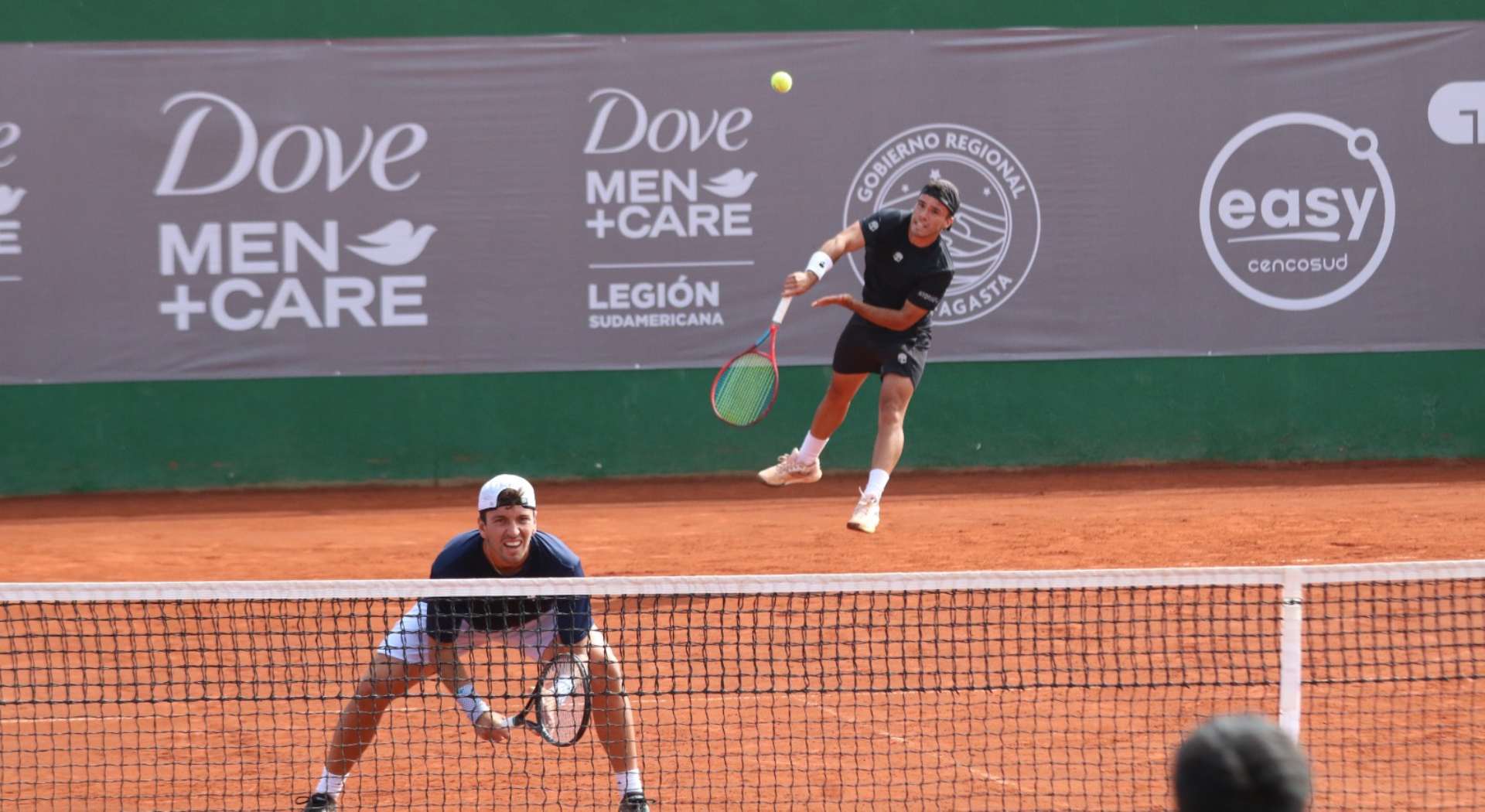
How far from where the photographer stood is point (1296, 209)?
12000 millimetres

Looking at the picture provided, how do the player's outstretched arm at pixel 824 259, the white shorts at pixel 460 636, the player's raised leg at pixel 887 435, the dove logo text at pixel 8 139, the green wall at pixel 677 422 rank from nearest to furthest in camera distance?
1. the white shorts at pixel 460 636
2. the player's outstretched arm at pixel 824 259
3. the player's raised leg at pixel 887 435
4. the dove logo text at pixel 8 139
5. the green wall at pixel 677 422

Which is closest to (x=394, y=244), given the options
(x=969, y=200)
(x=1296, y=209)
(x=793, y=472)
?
(x=969, y=200)

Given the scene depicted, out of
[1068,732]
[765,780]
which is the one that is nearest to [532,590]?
[765,780]

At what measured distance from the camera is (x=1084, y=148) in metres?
11.9

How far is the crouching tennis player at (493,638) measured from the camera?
4.94 meters

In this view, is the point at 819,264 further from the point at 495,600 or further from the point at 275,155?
the point at 275,155

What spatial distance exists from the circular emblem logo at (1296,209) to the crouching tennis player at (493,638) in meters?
8.01

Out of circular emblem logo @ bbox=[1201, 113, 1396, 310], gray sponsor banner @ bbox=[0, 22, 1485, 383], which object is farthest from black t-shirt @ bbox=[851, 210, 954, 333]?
circular emblem logo @ bbox=[1201, 113, 1396, 310]

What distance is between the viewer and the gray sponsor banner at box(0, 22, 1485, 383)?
11570 millimetres

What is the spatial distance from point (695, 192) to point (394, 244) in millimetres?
2131

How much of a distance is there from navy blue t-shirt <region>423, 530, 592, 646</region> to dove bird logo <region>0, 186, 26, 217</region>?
298 inches

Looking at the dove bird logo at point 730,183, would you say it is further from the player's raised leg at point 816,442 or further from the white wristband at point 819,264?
the white wristband at point 819,264

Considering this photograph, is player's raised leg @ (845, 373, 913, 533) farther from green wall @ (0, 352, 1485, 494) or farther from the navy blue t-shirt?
green wall @ (0, 352, 1485, 494)

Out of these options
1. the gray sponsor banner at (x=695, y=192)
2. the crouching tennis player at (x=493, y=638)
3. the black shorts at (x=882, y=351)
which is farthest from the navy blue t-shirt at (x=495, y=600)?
the gray sponsor banner at (x=695, y=192)
